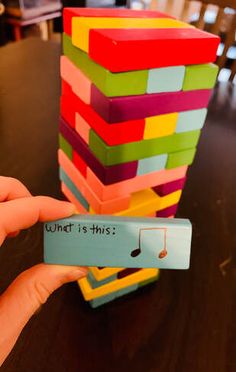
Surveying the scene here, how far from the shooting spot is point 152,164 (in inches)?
16.0

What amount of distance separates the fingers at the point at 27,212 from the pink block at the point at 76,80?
137mm

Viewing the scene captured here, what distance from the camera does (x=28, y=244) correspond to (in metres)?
0.51

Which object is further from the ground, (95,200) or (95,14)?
(95,14)

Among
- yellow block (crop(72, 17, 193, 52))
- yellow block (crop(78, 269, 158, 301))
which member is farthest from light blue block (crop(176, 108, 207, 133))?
yellow block (crop(78, 269, 158, 301))

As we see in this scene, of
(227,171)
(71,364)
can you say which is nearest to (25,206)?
(71,364)

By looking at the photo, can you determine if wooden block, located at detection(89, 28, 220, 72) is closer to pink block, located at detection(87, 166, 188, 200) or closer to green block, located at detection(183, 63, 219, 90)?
green block, located at detection(183, 63, 219, 90)

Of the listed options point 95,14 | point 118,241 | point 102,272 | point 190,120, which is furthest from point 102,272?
point 95,14

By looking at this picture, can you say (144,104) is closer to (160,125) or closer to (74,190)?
(160,125)

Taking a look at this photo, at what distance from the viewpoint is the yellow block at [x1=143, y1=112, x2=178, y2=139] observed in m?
0.37

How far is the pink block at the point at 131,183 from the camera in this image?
1.28ft

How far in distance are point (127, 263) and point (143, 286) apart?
0.16 m

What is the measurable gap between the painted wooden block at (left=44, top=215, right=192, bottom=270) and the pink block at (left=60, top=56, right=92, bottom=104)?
15cm

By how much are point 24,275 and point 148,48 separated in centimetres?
26

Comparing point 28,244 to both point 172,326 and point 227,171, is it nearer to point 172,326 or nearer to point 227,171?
point 172,326
